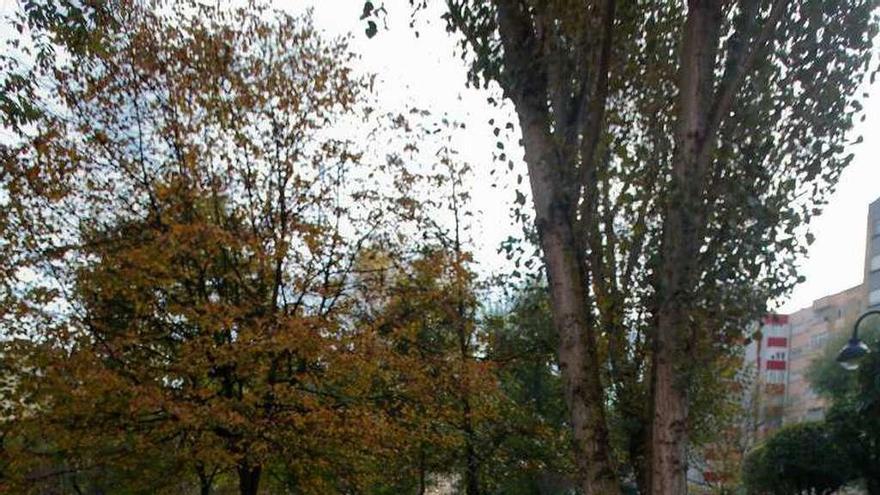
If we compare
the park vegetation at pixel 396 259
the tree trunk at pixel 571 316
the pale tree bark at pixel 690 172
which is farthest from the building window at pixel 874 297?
the tree trunk at pixel 571 316

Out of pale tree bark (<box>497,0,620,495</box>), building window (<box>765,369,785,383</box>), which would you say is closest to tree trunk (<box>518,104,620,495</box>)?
pale tree bark (<box>497,0,620,495</box>)

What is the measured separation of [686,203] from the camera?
19.9 feet

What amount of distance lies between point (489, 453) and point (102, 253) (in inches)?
280

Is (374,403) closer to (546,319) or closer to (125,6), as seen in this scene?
(546,319)

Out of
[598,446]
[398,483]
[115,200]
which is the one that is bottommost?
[398,483]

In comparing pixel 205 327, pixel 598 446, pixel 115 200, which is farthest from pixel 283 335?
pixel 598 446

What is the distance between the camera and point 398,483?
49.9 ft

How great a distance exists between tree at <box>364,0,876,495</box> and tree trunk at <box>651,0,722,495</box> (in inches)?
0.5

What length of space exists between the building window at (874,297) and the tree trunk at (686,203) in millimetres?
48393

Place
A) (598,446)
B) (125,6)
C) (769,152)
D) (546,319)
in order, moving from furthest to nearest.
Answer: (546,319)
(125,6)
(769,152)
(598,446)

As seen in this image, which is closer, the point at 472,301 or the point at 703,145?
the point at 703,145

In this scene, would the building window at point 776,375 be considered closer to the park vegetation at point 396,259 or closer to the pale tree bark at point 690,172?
the park vegetation at point 396,259

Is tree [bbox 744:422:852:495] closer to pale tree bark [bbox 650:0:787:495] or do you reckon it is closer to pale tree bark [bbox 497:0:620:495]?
pale tree bark [bbox 650:0:787:495]

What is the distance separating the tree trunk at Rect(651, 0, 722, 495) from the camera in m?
5.93
